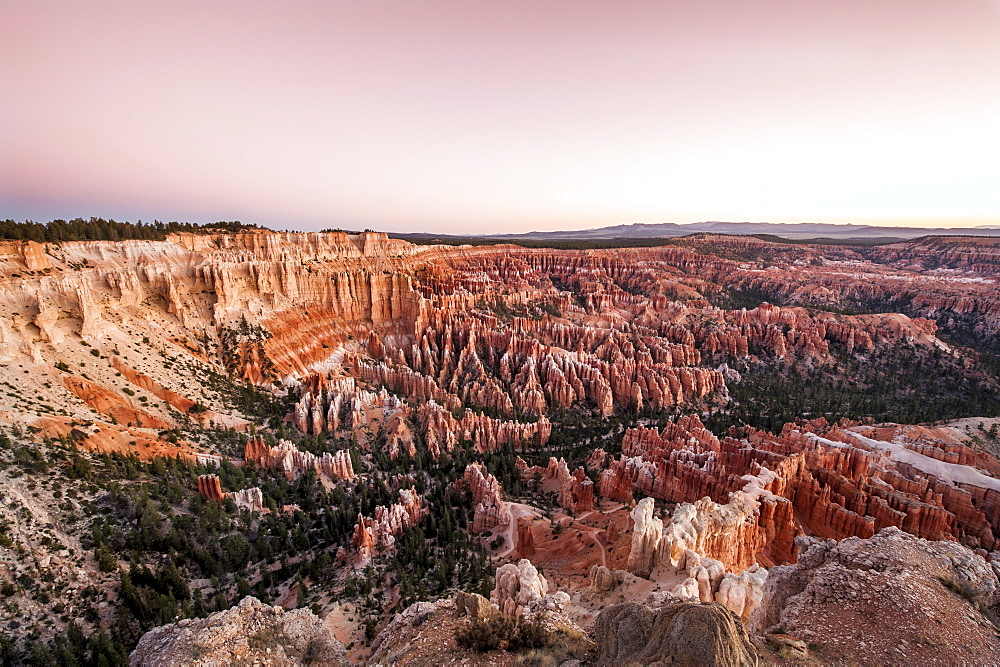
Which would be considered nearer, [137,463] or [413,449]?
[137,463]

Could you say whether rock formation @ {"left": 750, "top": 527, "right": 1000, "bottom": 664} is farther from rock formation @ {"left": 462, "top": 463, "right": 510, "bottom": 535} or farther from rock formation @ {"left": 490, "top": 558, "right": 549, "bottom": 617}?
rock formation @ {"left": 462, "top": 463, "right": 510, "bottom": 535}

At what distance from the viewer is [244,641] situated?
384 inches

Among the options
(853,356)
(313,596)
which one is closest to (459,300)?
(313,596)

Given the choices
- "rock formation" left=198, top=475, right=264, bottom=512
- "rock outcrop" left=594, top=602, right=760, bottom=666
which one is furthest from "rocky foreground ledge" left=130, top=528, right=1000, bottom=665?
"rock formation" left=198, top=475, right=264, bottom=512

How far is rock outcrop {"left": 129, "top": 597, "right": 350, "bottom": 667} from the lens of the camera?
932cm

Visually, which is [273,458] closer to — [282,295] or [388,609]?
[388,609]

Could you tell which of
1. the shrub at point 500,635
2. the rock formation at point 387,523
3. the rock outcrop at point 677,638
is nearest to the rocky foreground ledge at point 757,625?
the rock outcrop at point 677,638

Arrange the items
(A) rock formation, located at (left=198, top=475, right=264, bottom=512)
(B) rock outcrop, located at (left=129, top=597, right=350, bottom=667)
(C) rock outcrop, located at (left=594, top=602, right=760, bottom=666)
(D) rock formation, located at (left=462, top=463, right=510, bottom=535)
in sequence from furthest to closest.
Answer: (D) rock formation, located at (left=462, top=463, right=510, bottom=535) < (A) rock formation, located at (left=198, top=475, right=264, bottom=512) < (B) rock outcrop, located at (left=129, top=597, right=350, bottom=667) < (C) rock outcrop, located at (left=594, top=602, right=760, bottom=666)

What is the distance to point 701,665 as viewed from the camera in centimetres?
604

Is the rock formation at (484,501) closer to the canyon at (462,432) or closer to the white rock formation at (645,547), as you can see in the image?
the canyon at (462,432)

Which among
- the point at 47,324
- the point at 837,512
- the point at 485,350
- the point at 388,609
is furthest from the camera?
the point at 485,350

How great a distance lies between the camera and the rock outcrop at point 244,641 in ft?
30.6

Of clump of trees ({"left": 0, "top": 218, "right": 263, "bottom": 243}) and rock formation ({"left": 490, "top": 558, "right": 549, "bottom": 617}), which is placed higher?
clump of trees ({"left": 0, "top": 218, "right": 263, "bottom": 243})

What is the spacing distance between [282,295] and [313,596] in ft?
112
